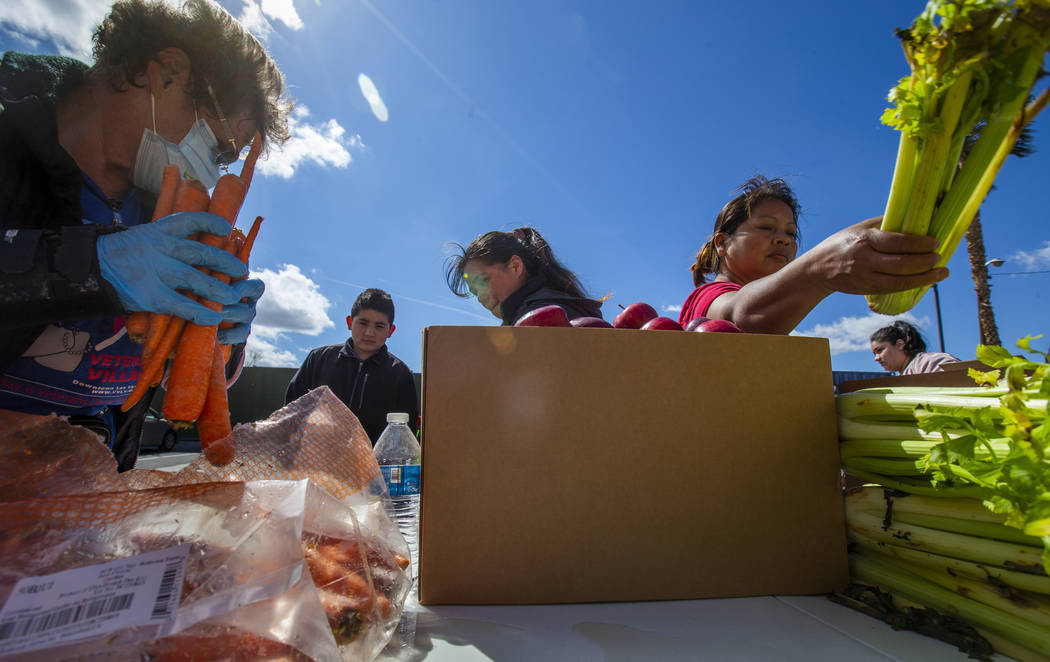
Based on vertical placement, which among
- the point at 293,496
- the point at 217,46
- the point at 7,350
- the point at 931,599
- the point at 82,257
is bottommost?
the point at 931,599

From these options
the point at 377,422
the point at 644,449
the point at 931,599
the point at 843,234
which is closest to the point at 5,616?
the point at 644,449

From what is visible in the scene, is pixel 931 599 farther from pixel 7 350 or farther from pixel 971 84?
pixel 7 350

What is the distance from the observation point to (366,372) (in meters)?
4.29

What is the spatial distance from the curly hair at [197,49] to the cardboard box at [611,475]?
1.64 meters

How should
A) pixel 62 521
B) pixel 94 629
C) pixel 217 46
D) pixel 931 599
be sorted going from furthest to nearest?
pixel 217 46, pixel 931 599, pixel 62 521, pixel 94 629

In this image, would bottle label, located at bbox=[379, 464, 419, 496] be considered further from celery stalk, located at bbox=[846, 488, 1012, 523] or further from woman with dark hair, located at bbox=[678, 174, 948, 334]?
celery stalk, located at bbox=[846, 488, 1012, 523]

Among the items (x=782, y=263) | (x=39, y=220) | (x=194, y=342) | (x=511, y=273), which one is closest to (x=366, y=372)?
(x=511, y=273)

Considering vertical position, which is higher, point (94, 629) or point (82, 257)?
point (82, 257)

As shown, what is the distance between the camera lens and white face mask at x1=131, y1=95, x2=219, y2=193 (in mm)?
1694

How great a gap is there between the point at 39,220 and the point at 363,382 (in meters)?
2.90

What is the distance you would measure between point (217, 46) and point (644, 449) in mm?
2185

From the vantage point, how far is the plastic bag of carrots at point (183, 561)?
0.55 metres

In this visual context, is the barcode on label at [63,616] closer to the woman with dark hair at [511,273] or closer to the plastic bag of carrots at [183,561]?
the plastic bag of carrots at [183,561]

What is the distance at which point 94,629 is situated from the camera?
53cm
